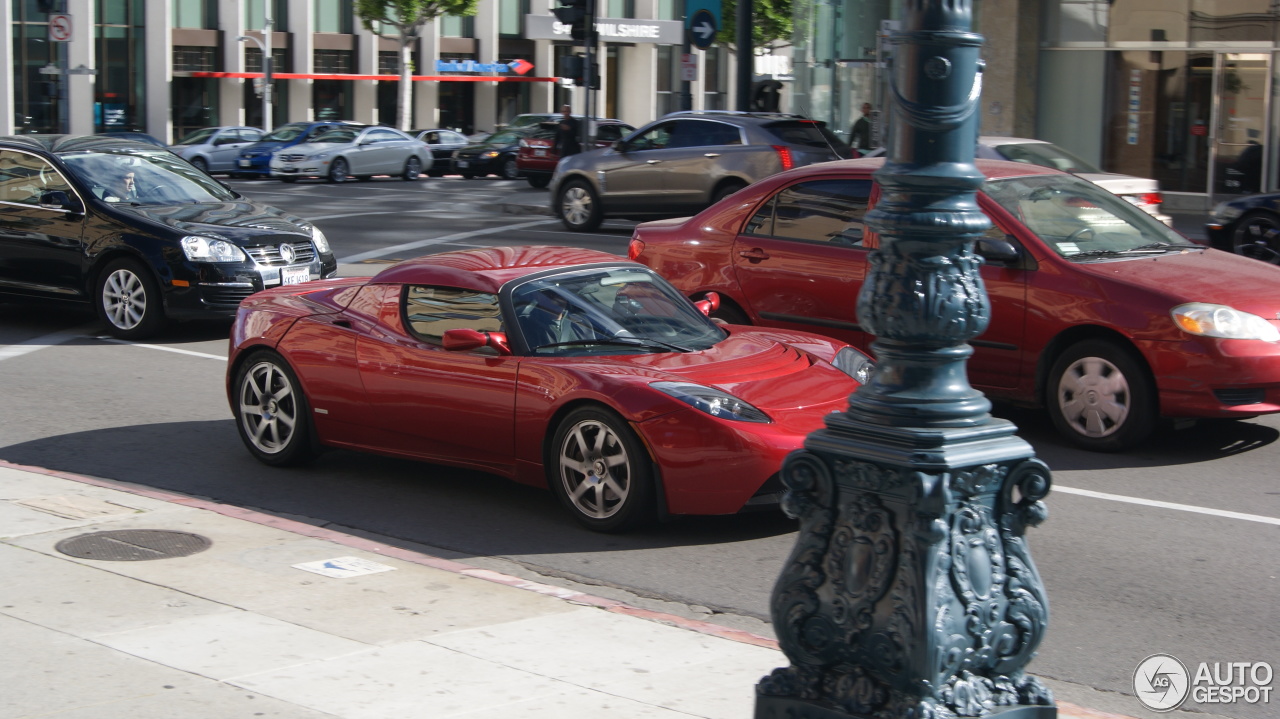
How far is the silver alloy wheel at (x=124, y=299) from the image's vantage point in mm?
12836

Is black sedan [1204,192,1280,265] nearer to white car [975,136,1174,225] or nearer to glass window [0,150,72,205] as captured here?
white car [975,136,1174,225]

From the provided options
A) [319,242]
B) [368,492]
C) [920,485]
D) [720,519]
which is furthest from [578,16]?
[920,485]

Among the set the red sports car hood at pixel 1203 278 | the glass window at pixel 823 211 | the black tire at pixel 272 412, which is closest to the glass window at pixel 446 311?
the black tire at pixel 272 412

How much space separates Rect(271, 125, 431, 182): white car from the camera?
3575 centimetres

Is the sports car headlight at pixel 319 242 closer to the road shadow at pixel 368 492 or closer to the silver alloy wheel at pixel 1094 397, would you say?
the road shadow at pixel 368 492

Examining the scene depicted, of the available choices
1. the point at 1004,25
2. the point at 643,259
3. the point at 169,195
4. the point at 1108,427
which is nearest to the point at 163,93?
the point at 1004,25

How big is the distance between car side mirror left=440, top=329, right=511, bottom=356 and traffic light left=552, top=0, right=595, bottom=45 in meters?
16.1

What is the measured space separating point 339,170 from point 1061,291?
29304mm

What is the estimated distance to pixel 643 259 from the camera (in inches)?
434

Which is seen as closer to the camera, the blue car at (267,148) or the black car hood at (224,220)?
the black car hood at (224,220)

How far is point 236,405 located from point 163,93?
5168cm

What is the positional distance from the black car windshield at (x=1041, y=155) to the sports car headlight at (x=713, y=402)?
10076 millimetres

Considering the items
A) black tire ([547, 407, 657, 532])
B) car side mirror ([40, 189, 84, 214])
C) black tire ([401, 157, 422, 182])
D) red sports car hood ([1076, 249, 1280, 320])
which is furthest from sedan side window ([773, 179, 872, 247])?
black tire ([401, 157, 422, 182])

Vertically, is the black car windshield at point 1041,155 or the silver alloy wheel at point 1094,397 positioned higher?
the black car windshield at point 1041,155
